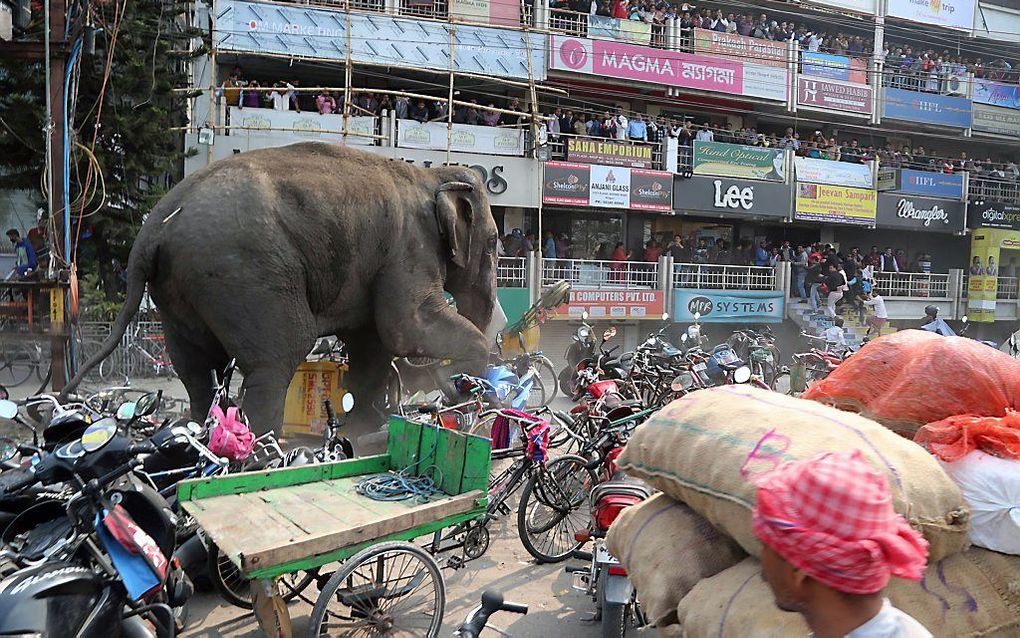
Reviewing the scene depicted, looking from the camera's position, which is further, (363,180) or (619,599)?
(363,180)

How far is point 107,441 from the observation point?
9.25 feet

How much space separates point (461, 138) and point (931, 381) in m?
14.8

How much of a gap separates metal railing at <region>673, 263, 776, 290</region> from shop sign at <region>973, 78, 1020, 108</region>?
1195cm

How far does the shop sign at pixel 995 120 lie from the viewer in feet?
80.5

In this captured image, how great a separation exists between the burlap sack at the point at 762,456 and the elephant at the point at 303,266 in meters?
3.85

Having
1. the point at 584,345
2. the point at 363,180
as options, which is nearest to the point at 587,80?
the point at 584,345

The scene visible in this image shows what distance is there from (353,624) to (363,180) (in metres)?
4.05

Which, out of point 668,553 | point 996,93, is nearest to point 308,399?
point 668,553

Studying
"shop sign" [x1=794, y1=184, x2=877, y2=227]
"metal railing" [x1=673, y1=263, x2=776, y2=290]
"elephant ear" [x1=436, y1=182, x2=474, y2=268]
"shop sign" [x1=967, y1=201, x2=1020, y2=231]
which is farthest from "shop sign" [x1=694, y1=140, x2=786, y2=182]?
"elephant ear" [x1=436, y1=182, x2=474, y2=268]

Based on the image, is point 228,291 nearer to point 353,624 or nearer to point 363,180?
point 363,180

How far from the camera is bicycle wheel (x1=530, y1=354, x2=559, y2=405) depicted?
33.5 ft

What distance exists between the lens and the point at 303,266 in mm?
6055

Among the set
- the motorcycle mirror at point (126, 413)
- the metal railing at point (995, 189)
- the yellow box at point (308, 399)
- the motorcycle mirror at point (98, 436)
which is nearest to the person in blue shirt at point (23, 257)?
the yellow box at point (308, 399)

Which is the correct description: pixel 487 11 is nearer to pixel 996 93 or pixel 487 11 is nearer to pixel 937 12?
pixel 937 12
